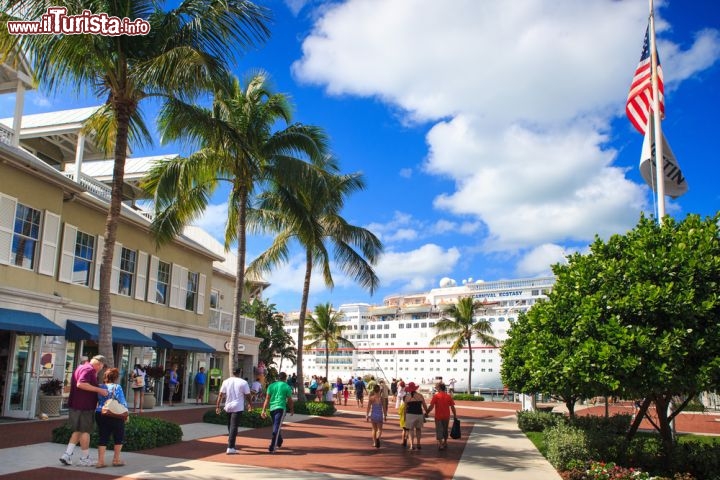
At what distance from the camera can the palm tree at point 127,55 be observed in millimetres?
11281

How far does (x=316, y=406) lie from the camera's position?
72.3 feet

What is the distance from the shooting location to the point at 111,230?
39.8 ft

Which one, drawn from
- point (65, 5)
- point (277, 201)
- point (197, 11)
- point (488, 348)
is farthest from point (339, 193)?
point (488, 348)

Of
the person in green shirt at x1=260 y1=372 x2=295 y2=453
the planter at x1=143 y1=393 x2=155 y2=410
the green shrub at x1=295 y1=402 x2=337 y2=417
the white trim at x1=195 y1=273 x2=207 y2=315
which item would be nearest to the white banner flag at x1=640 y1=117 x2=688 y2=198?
the person in green shirt at x1=260 y1=372 x2=295 y2=453

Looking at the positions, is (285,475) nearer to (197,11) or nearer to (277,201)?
(197,11)

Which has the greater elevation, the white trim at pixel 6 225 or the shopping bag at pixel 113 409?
the white trim at pixel 6 225

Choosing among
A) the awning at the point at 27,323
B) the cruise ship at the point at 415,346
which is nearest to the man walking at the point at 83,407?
the awning at the point at 27,323

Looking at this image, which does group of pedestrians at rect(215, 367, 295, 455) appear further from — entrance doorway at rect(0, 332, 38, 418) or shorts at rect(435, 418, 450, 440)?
entrance doorway at rect(0, 332, 38, 418)

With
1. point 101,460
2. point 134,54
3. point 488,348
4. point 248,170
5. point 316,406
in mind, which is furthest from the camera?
point 488,348

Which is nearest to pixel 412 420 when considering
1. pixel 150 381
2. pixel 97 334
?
pixel 97 334

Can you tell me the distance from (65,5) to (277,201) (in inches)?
391

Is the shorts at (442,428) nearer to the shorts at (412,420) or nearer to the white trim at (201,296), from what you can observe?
the shorts at (412,420)

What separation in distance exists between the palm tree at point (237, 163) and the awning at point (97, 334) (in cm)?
342

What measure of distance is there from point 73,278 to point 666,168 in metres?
16.4
